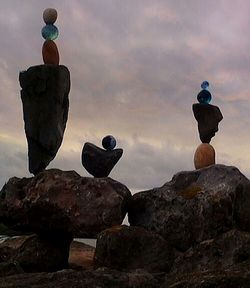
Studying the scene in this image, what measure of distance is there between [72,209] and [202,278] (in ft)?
24.5

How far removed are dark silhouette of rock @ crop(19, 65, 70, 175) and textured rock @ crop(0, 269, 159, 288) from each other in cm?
1560

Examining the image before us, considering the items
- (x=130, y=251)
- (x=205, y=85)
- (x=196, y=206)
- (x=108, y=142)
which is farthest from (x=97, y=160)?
(x=130, y=251)

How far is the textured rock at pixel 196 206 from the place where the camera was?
1245cm

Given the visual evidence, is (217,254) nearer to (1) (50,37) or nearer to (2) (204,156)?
(2) (204,156)

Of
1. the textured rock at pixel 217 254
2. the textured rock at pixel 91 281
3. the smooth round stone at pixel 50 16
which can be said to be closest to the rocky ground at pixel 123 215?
the textured rock at pixel 217 254

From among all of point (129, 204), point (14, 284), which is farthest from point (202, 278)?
point (129, 204)

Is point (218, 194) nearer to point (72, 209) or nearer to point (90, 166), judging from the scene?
point (72, 209)

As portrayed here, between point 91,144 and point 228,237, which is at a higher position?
point 91,144

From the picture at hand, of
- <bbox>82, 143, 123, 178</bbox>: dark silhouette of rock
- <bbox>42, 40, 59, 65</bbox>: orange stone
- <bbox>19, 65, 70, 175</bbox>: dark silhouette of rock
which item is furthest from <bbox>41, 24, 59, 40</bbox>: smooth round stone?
<bbox>82, 143, 123, 178</bbox>: dark silhouette of rock

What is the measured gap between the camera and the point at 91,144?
17.9 meters

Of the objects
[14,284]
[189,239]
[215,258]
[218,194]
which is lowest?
[14,284]

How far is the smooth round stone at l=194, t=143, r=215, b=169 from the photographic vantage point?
14508 millimetres

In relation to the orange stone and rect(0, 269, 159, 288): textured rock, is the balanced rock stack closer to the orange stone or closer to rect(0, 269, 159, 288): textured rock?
the orange stone

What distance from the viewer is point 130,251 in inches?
427
